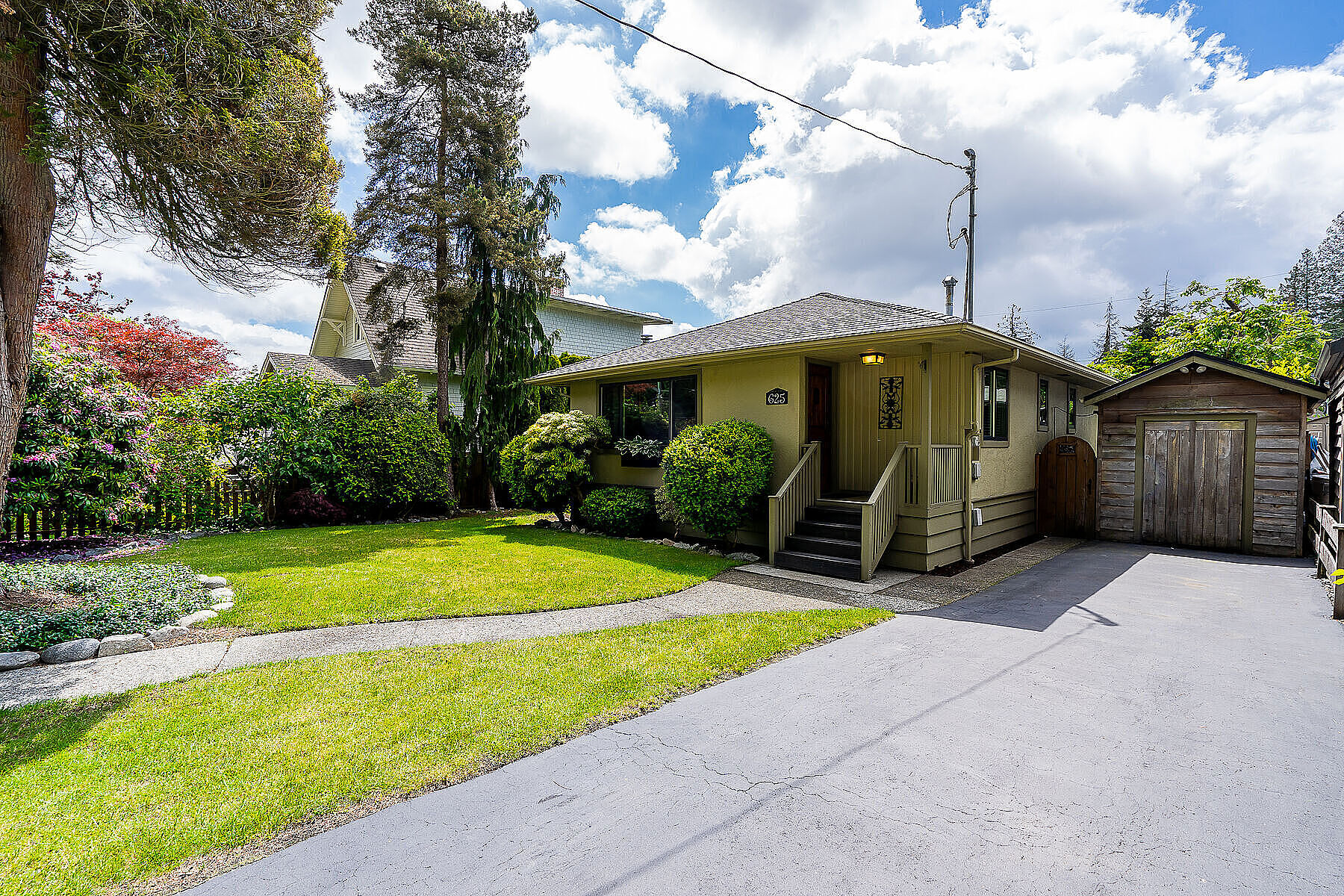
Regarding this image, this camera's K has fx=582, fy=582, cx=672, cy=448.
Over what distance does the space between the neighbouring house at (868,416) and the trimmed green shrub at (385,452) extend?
3.84 meters

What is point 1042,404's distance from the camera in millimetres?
10531

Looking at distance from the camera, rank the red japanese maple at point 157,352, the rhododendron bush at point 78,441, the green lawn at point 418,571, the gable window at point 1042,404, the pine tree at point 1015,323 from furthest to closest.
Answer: the pine tree at point 1015,323 → the red japanese maple at point 157,352 → the gable window at point 1042,404 → the rhododendron bush at point 78,441 → the green lawn at point 418,571

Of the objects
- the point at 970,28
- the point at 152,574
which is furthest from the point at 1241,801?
the point at 970,28

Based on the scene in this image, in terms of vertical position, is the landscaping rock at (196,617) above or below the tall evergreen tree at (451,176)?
below

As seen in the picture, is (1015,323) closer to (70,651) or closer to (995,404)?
(995,404)

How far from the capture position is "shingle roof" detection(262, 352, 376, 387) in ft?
54.4

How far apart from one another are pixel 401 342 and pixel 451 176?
494 cm

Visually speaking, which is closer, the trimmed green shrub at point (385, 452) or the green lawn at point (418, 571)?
the green lawn at point (418, 571)

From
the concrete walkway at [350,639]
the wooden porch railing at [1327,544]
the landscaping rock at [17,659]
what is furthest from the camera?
the wooden porch railing at [1327,544]

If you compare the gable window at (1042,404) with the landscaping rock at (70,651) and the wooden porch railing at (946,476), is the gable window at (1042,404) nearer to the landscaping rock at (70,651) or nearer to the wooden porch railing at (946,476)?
the wooden porch railing at (946,476)

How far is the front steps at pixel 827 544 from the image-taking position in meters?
7.05

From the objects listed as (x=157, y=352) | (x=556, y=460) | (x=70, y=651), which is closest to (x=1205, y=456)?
(x=556, y=460)

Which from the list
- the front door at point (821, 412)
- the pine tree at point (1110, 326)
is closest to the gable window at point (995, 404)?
the front door at point (821, 412)

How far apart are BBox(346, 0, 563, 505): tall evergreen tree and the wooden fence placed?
4195 mm
